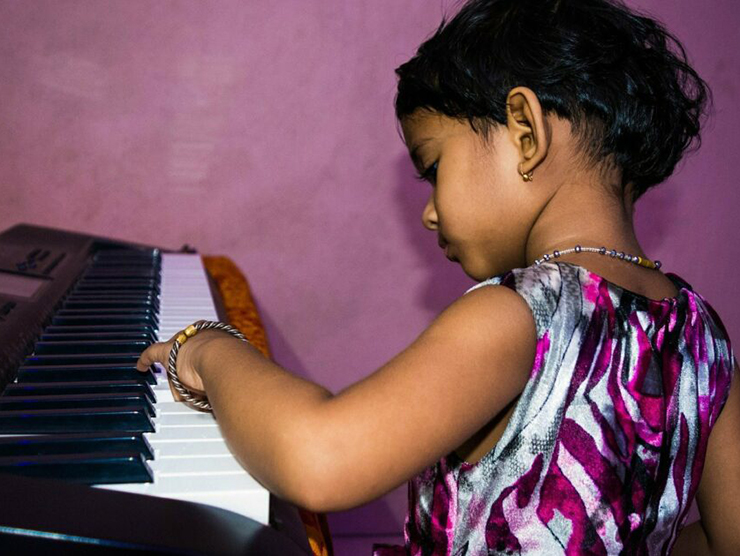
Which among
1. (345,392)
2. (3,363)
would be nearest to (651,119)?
(345,392)

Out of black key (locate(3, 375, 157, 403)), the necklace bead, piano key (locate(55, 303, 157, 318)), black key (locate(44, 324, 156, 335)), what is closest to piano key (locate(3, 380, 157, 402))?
black key (locate(3, 375, 157, 403))

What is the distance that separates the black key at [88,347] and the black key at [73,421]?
0.79ft

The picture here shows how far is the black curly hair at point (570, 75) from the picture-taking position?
3.01 ft

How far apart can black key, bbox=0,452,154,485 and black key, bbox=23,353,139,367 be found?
1.02 feet

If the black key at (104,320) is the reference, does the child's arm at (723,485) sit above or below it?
below

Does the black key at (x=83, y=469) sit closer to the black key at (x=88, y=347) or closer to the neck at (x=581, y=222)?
the black key at (x=88, y=347)

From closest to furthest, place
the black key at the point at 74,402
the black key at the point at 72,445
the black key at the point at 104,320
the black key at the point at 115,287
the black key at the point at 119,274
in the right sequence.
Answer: the black key at the point at 72,445
the black key at the point at 74,402
the black key at the point at 104,320
the black key at the point at 115,287
the black key at the point at 119,274

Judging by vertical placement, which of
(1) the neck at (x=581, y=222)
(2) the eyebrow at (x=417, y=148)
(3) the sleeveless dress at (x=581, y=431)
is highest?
(2) the eyebrow at (x=417, y=148)

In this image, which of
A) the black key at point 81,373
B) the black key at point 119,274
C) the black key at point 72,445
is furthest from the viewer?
the black key at point 119,274

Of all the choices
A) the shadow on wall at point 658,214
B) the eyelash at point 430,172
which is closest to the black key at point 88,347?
the eyelash at point 430,172

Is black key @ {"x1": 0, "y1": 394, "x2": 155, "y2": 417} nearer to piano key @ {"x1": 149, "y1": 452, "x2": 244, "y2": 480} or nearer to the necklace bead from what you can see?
piano key @ {"x1": 149, "y1": 452, "x2": 244, "y2": 480}

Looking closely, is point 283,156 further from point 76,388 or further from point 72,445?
point 72,445

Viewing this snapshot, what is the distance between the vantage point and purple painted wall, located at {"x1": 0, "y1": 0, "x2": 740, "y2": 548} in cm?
211

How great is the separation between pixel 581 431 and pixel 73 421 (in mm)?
508
